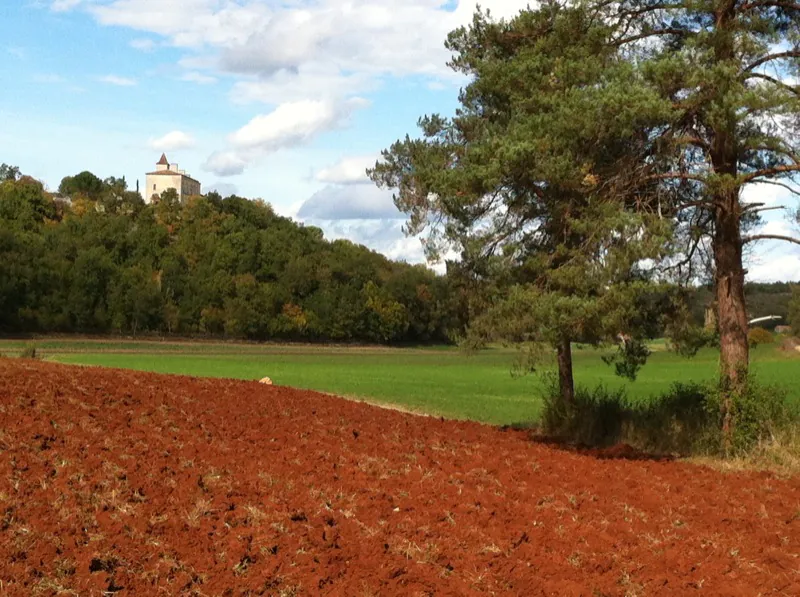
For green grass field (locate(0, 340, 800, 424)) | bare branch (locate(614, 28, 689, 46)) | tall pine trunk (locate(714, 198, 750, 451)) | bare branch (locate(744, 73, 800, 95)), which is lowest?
green grass field (locate(0, 340, 800, 424))

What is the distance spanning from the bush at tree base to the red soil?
1.43 metres

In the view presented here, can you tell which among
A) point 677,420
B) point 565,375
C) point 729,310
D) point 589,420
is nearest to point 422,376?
point 565,375

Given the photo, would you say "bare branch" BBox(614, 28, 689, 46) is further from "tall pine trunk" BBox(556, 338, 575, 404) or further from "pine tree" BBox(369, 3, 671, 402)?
"tall pine trunk" BBox(556, 338, 575, 404)

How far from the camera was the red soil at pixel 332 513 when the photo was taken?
7164 millimetres

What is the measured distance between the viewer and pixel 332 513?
9039 mm

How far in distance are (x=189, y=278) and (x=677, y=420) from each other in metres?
86.7

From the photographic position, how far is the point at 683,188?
1664 centimetres

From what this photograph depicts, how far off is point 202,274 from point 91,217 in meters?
16.6

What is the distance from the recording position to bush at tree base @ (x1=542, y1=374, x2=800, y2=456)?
1571cm

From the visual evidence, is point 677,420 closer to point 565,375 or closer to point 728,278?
point 565,375

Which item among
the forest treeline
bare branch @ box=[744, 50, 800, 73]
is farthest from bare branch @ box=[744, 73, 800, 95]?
the forest treeline

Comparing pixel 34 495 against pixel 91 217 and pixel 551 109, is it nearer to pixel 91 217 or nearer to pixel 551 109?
pixel 551 109

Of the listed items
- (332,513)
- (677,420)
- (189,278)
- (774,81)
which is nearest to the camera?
(332,513)

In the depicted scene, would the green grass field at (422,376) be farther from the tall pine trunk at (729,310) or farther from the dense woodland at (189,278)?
the dense woodland at (189,278)
